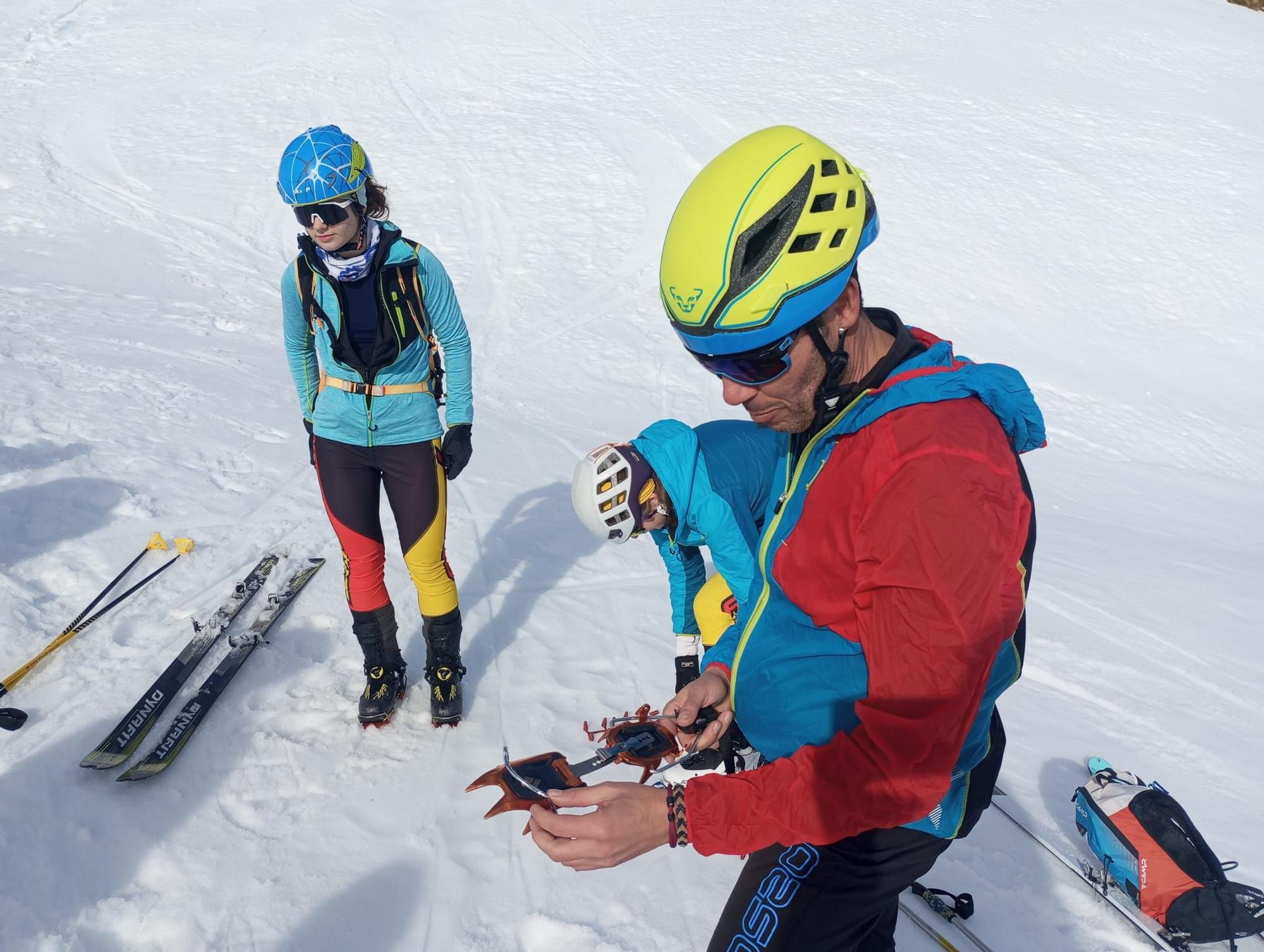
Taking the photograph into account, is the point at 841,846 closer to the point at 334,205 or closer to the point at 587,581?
the point at 334,205

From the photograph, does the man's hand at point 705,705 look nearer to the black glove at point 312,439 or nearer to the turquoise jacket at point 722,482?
the turquoise jacket at point 722,482

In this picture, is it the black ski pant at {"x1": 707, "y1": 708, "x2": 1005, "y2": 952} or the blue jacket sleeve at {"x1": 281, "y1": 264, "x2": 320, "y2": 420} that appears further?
the blue jacket sleeve at {"x1": 281, "y1": 264, "x2": 320, "y2": 420}

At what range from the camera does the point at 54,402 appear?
7875 millimetres

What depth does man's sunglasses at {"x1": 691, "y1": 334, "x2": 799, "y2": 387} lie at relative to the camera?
2039 mm

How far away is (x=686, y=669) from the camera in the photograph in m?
4.15

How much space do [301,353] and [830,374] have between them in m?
3.38

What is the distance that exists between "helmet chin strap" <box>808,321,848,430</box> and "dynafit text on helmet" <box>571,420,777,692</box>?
1483 mm

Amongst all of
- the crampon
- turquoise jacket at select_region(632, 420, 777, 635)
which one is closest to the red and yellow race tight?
turquoise jacket at select_region(632, 420, 777, 635)

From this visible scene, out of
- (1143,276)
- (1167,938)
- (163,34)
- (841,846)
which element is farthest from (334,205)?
(163,34)

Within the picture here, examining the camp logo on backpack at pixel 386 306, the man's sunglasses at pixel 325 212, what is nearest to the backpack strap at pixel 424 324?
the camp logo on backpack at pixel 386 306

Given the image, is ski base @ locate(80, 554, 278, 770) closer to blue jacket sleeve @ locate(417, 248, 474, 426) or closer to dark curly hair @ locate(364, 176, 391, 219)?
blue jacket sleeve @ locate(417, 248, 474, 426)

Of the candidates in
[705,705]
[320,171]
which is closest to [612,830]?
[705,705]

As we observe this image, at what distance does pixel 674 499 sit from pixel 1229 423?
13039mm

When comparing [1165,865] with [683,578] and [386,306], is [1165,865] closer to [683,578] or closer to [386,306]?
[683,578]
